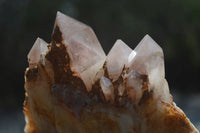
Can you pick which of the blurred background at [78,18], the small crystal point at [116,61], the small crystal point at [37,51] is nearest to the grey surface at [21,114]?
the blurred background at [78,18]

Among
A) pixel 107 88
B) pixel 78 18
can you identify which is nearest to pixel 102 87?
pixel 107 88

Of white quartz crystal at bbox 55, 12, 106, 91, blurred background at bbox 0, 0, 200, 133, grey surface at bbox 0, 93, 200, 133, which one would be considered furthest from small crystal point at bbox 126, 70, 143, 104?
blurred background at bbox 0, 0, 200, 133

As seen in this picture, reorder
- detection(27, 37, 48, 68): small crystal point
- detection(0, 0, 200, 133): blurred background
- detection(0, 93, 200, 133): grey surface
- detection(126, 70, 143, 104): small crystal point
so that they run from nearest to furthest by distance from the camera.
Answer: detection(126, 70, 143, 104): small crystal point < detection(27, 37, 48, 68): small crystal point < detection(0, 93, 200, 133): grey surface < detection(0, 0, 200, 133): blurred background

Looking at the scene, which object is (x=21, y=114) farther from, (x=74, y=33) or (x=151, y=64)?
(x=151, y=64)

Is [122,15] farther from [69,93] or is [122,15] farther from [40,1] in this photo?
[69,93]

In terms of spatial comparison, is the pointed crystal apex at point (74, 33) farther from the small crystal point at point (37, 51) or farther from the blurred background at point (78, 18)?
the blurred background at point (78, 18)

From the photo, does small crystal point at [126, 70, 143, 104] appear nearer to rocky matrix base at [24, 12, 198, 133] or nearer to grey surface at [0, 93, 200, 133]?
rocky matrix base at [24, 12, 198, 133]
